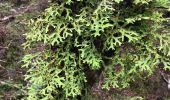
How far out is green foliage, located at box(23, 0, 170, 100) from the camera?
4309mm

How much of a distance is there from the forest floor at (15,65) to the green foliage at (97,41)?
2617 mm

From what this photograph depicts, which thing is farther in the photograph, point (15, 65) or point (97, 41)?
point (15, 65)

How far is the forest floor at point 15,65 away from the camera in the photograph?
24.1ft

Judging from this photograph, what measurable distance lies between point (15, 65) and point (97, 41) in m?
3.93

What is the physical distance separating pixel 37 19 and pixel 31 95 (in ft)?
3.70

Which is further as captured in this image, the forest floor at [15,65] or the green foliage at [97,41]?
the forest floor at [15,65]

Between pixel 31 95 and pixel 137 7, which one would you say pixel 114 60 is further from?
pixel 31 95

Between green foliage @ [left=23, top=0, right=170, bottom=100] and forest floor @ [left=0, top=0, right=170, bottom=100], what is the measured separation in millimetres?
2617

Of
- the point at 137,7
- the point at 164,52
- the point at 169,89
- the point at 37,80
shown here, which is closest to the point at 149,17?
the point at 137,7

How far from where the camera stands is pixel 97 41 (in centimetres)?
455

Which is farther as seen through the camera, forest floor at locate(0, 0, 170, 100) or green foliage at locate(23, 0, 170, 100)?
forest floor at locate(0, 0, 170, 100)

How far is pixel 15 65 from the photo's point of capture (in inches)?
313

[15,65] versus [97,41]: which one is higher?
[97,41]

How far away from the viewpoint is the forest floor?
24.1 feet
